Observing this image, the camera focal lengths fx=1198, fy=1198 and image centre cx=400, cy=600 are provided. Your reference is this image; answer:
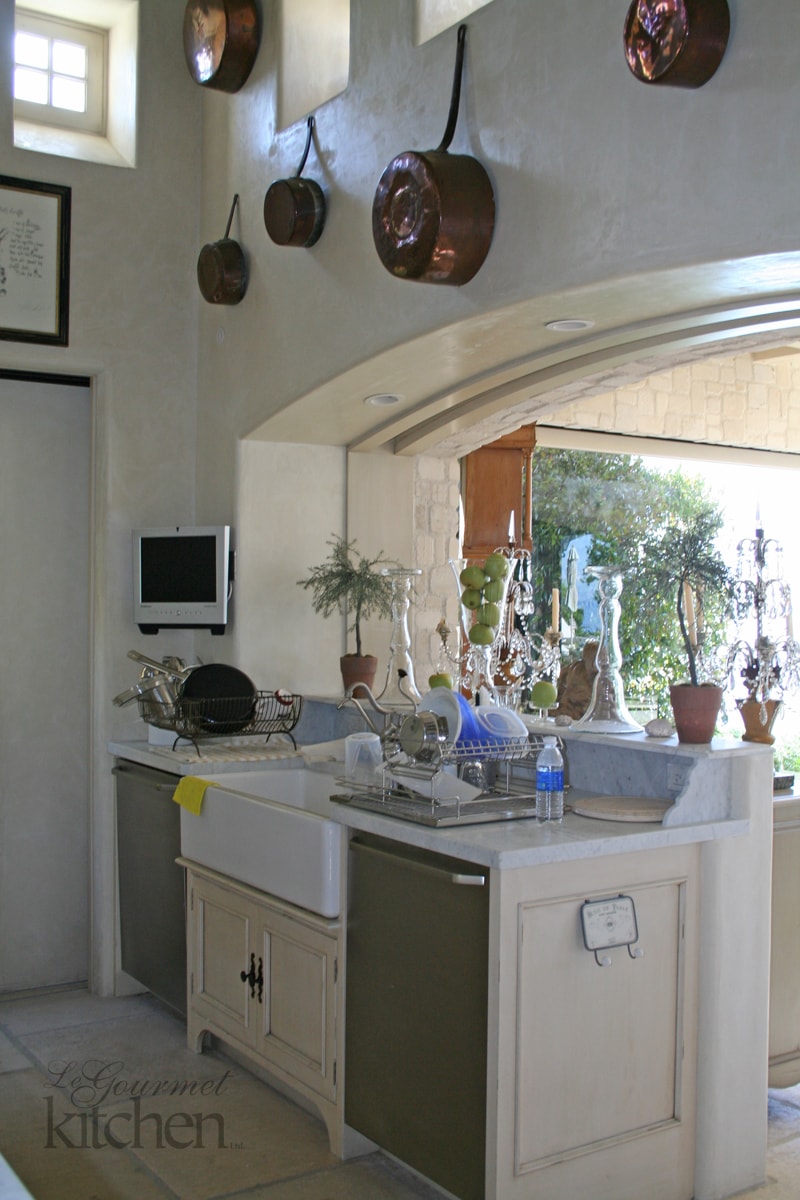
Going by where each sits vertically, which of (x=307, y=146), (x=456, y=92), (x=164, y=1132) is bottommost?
(x=164, y=1132)

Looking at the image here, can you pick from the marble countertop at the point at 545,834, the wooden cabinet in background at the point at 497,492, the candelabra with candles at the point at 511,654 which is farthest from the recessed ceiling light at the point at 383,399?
the wooden cabinet in background at the point at 497,492

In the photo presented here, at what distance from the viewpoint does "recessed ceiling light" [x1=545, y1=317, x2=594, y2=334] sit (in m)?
3.07

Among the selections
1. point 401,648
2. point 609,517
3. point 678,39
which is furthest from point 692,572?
point 609,517

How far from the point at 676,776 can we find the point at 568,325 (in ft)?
3.88

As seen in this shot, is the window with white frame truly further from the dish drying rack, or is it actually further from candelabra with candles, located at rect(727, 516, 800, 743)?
candelabra with candles, located at rect(727, 516, 800, 743)

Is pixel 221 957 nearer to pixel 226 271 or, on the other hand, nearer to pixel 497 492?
pixel 226 271

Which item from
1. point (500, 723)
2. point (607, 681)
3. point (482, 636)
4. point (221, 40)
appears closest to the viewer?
point (500, 723)

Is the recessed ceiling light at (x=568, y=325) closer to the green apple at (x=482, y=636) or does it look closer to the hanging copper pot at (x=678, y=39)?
the hanging copper pot at (x=678, y=39)

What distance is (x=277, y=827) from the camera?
315 centimetres

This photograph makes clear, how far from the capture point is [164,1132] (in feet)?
10.3

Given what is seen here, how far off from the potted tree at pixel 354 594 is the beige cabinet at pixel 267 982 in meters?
0.92

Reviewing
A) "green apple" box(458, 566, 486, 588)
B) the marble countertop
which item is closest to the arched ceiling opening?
"green apple" box(458, 566, 486, 588)

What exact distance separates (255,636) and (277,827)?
4.25ft

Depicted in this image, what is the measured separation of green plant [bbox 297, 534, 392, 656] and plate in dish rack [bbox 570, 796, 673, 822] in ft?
4.78
